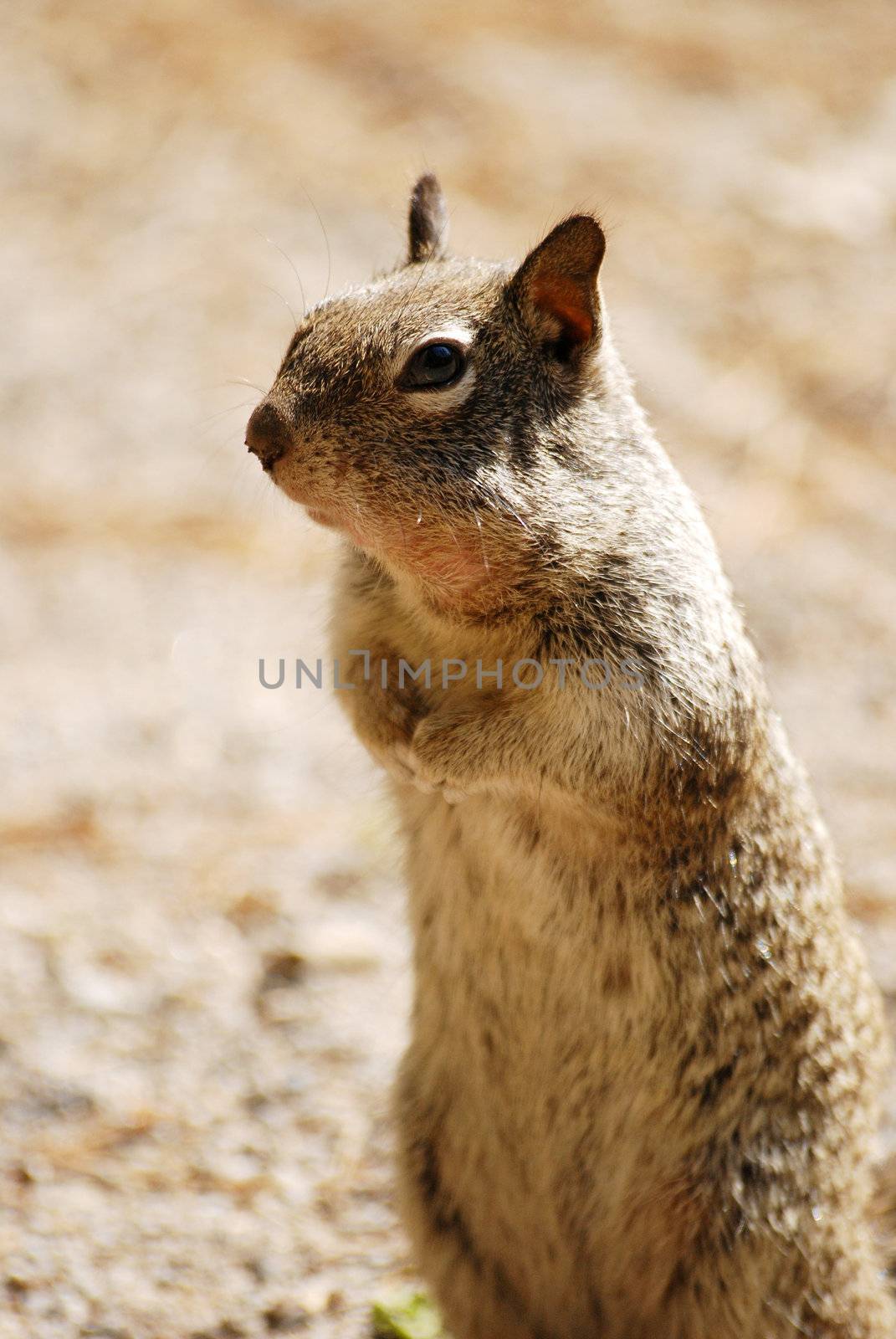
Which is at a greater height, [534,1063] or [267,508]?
[267,508]

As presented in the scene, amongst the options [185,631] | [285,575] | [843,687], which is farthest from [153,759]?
[843,687]

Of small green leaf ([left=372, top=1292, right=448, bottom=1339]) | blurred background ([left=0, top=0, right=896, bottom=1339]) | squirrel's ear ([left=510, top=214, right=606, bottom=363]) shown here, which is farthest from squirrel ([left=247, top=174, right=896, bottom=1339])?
blurred background ([left=0, top=0, right=896, bottom=1339])

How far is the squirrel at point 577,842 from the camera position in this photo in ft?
8.46

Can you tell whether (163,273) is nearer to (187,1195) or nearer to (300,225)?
(300,225)

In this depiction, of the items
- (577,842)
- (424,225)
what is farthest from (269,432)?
(577,842)

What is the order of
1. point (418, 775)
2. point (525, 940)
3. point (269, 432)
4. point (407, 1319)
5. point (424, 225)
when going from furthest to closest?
point (407, 1319), point (424, 225), point (525, 940), point (418, 775), point (269, 432)

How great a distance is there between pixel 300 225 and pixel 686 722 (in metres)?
5.19

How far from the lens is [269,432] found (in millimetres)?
2543

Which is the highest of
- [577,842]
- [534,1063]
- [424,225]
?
[424,225]

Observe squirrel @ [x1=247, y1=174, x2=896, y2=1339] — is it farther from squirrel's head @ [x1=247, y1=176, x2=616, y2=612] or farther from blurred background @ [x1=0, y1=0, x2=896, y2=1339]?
blurred background @ [x1=0, y1=0, x2=896, y2=1339]

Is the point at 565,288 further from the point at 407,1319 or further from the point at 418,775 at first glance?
the point at 407,1319

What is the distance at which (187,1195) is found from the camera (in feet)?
11.5

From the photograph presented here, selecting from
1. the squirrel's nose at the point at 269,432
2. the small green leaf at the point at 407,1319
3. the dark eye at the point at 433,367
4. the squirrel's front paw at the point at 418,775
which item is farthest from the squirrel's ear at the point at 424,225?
the small green leaf at the point at 407,1319

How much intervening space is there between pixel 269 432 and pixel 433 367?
307 millimetres
